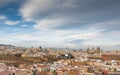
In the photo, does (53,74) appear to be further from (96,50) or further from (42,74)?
(96,50)

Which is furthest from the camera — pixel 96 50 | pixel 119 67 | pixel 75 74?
pixel 96 50

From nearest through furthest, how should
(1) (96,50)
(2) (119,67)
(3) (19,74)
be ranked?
(3) (19,74) < (2) (119,67) < (1) (96,50)

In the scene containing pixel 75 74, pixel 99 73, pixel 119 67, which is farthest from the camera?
pixel 119 67

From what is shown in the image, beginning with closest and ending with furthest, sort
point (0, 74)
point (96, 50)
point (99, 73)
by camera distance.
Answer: point (0, 74)
point (99, 73)
point (96, 50)

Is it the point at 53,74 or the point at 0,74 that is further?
the point at 53,74

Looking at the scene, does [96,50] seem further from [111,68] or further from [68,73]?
[68,73]

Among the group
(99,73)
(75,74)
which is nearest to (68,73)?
(75,74)

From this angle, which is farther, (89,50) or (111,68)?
(89,50)

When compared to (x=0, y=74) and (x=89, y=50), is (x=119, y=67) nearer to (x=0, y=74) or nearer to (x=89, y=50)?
(x=0, y=74)

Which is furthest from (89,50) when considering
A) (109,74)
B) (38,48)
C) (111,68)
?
(109,74)
